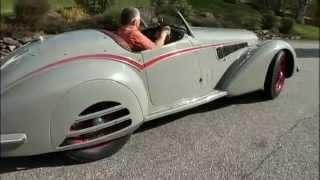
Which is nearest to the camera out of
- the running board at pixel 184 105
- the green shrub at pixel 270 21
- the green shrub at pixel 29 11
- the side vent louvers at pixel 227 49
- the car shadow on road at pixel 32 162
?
the car shadow on road at pixel 32 162

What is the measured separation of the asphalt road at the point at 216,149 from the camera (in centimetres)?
475

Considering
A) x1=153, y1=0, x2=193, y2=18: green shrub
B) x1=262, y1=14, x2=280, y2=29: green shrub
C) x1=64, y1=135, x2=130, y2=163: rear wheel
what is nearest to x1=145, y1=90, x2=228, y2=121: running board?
x1=64, y1=135, x2=130, y2=163: rear wheel

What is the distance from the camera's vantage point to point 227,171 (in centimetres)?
488

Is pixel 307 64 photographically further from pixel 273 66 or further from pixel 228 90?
pixel 228 90

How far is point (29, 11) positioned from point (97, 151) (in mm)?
6037

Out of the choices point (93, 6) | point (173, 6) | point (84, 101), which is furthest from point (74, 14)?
point (84, 101)

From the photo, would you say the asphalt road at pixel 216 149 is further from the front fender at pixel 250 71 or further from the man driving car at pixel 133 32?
the man driving car at pixel 133 32

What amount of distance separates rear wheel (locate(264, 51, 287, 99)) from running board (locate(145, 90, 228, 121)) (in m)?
0.90

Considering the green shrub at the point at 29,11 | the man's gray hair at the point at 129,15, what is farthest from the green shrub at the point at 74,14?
the man's gray hair at the point at 129,15

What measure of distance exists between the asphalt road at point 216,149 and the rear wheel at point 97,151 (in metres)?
0.06

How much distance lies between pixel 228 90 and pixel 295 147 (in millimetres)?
1170

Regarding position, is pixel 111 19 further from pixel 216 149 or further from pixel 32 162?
pixel 32 162

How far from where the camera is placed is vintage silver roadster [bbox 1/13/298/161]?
4.35 metres

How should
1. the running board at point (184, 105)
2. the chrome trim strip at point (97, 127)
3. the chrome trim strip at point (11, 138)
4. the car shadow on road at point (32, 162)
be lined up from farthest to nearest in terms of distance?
1. the running board at point (184, 105)
2. the car shadow on road at point (32, 162)
3. the chrome trim strip at point (97, 127)
4. the chrome trim strip at point (11, 138)
